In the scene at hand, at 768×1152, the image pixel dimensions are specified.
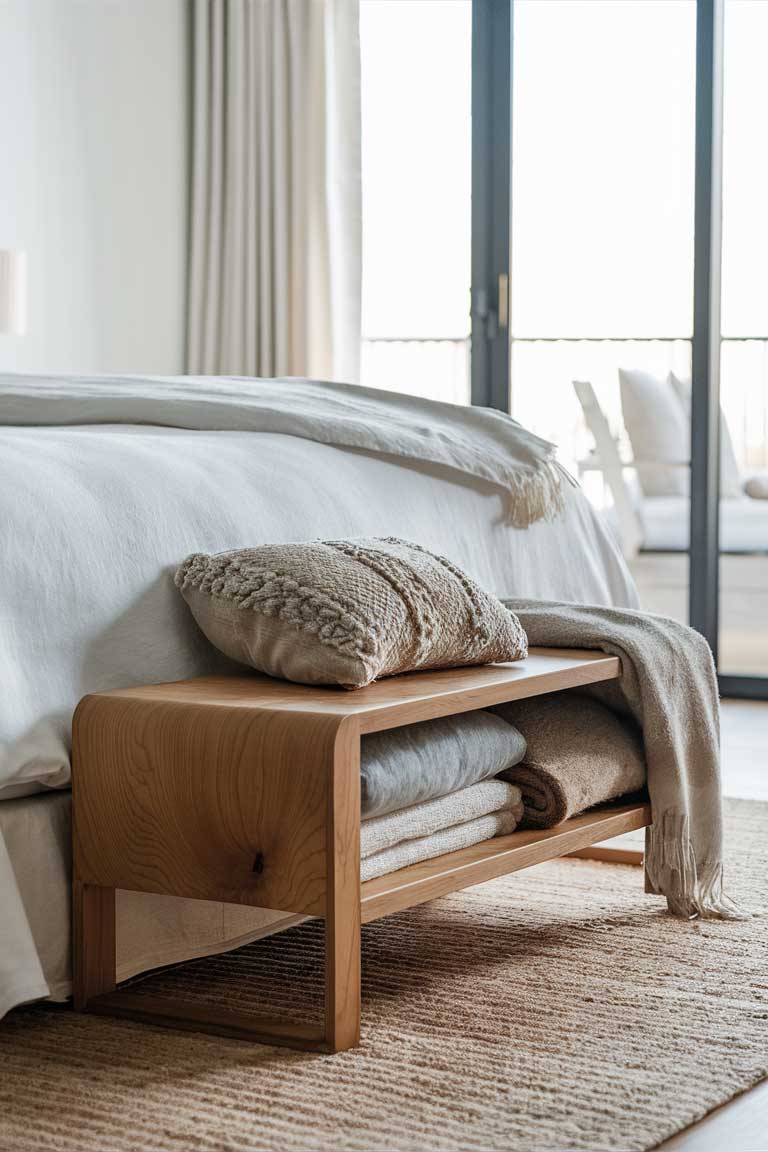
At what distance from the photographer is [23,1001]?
158 centimetres

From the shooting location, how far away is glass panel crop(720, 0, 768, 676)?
171 inches

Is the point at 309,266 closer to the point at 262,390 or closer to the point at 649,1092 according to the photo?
the point at 262,390

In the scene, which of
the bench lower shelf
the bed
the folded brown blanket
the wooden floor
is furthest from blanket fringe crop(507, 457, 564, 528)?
the wooden floor

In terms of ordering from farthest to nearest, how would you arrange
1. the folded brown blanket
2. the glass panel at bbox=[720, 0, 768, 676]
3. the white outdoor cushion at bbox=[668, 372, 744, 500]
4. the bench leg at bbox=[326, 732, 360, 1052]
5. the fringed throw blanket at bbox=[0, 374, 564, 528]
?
the white outdoor cushion at bbox=[668, 372, 744, 500] → the glass panel at bbox=[720, 0, 768, 676] → the fringed throw blanket at bbox=[0, 374, 564, 528] → the folded brown blanket → the bench leg at bbox=[326, 732, 360, 1052]

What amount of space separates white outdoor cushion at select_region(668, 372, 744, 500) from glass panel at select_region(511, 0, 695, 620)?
0.02m

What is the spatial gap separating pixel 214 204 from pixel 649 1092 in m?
3.94

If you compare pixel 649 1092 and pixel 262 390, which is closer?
pixel 649 1092

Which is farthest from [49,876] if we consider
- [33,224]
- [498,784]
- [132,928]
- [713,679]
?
[33,224]

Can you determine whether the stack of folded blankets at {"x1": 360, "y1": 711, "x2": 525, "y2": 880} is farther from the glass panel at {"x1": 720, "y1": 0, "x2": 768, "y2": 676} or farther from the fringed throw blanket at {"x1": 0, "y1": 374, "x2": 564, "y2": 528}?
the glass panel at {"x1": 720, "y1": 0, "x2": 768, "y2": 676}

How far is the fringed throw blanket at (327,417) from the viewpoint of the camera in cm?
230

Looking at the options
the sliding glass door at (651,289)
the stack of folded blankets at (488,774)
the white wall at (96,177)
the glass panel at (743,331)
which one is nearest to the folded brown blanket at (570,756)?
the stack of folded blankets at (488,774)

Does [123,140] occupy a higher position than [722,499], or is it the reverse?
[123,140]

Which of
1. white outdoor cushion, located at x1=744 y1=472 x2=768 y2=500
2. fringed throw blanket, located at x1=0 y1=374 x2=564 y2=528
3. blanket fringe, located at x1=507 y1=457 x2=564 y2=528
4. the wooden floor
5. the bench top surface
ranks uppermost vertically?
fringed throw blanket, located at x1=0 y1=374 x2=564 y2=528

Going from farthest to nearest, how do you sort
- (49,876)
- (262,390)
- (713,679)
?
(262,390) → (713,679) → (49,876)
